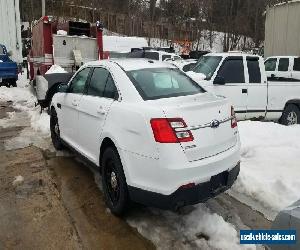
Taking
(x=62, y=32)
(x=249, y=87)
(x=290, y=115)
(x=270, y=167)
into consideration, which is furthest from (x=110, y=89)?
(x=62, y=32)

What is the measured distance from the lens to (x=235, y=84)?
8.59m

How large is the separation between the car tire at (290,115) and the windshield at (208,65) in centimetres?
204

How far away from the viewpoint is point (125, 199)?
4.15m

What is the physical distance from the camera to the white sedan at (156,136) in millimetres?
3717

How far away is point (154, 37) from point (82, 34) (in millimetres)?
32849

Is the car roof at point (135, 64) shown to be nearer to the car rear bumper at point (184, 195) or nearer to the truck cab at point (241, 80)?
the car rear bumper at point (184, 195)

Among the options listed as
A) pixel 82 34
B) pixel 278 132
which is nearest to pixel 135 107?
pixel 278 132

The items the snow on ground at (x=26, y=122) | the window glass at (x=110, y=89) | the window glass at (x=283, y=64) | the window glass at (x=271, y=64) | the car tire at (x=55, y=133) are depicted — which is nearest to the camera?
the window glass at (x=110, y=89)

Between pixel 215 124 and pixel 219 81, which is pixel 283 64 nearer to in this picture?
pixel 219 81

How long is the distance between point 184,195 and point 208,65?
224 inches

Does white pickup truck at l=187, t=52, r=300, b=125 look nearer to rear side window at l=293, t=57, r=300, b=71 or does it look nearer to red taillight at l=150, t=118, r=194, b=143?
red taillight at l=150, t=118, r=194, b=143

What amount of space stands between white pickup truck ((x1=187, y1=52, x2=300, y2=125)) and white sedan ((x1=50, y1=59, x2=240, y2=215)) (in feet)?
11.5

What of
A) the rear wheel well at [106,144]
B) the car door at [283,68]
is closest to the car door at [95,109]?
the rear wheel well at [106,144]

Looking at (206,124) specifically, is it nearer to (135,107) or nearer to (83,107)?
(135,107)
